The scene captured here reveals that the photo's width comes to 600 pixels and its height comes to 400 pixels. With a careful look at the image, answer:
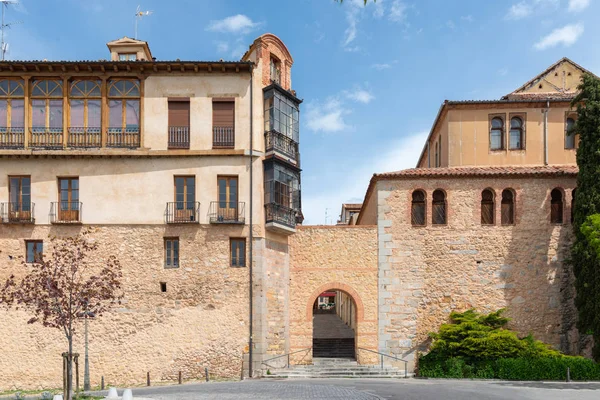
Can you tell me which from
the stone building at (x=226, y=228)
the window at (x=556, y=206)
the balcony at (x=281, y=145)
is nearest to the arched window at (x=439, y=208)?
the stone building at (x=226, y=228)

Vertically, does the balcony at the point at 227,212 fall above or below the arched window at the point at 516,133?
below

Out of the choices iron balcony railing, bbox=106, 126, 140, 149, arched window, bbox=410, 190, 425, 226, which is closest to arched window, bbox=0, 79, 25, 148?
iron balcony railing, bbox=106, 126, 140, 149

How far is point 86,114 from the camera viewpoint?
25.8 m

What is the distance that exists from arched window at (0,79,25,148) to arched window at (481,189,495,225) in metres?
20.2

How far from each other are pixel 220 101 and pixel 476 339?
14537 mm

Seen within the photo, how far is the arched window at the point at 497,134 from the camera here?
3097cm

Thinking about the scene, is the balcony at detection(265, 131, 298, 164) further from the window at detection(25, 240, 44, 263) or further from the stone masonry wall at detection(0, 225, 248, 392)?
the window at detection(25, 240, 44, 263)

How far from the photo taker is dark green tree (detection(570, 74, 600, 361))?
24.9 metres

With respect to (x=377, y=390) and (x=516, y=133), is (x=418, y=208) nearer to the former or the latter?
(x=516, y=133)

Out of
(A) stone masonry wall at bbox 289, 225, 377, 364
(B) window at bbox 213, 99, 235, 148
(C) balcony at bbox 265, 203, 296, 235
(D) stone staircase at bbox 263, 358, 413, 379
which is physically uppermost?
(B) window at bbox 213, 99, 235, 148

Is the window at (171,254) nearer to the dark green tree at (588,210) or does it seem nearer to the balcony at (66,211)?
the balcony at (66,211)

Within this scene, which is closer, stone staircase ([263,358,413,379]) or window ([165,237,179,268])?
stone staircase ([263,358,413,379])

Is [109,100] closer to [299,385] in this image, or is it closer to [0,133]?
[0,133]

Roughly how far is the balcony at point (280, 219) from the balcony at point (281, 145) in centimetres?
235
